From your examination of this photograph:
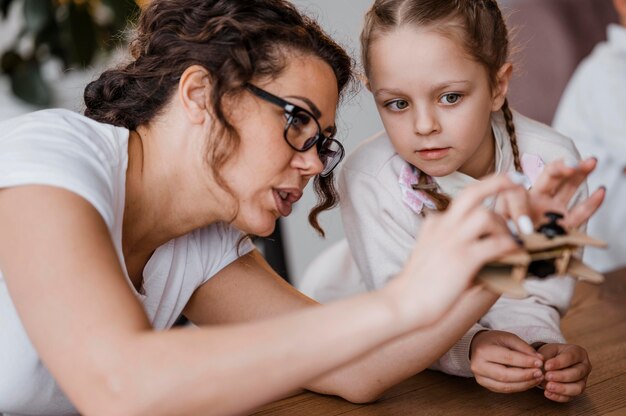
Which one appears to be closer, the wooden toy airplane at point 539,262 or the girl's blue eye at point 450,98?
the wooden toy airplane at point 539,262

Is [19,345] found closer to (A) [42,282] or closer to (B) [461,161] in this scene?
(A) [42,282]

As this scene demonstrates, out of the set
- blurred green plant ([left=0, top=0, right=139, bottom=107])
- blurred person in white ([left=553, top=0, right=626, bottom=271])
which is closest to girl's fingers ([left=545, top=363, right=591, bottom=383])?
blurred person in white ([left=553, top=0, right=626, bottom=271])

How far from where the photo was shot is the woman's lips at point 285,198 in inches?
48.3

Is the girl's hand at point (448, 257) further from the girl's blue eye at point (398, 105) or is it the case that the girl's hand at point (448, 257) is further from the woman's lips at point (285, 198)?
the girl's blue eye at point (398, 105)

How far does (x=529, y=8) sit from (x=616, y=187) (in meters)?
0.77

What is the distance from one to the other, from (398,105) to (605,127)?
150 cm

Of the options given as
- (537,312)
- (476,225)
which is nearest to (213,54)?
(476,225)

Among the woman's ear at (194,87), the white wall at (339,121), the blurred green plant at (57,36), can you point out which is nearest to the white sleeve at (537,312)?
the woman's ear at (194,87)

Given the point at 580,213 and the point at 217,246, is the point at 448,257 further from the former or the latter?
the point at 217,246

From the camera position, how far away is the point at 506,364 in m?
1.30

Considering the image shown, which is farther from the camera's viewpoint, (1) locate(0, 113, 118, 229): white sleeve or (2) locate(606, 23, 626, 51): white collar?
(2) locate(606, 23, 626, 51): white collar

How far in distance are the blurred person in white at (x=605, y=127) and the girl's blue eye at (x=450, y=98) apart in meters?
1.36

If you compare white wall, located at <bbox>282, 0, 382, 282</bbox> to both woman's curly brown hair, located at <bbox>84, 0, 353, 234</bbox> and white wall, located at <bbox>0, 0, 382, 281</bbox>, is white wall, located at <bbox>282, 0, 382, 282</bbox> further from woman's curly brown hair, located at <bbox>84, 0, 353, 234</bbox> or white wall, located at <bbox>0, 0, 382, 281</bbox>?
woman's curly brown hair, located at <bbox>84, 0, 353, 234</bbox>

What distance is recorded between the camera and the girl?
4.52ft
